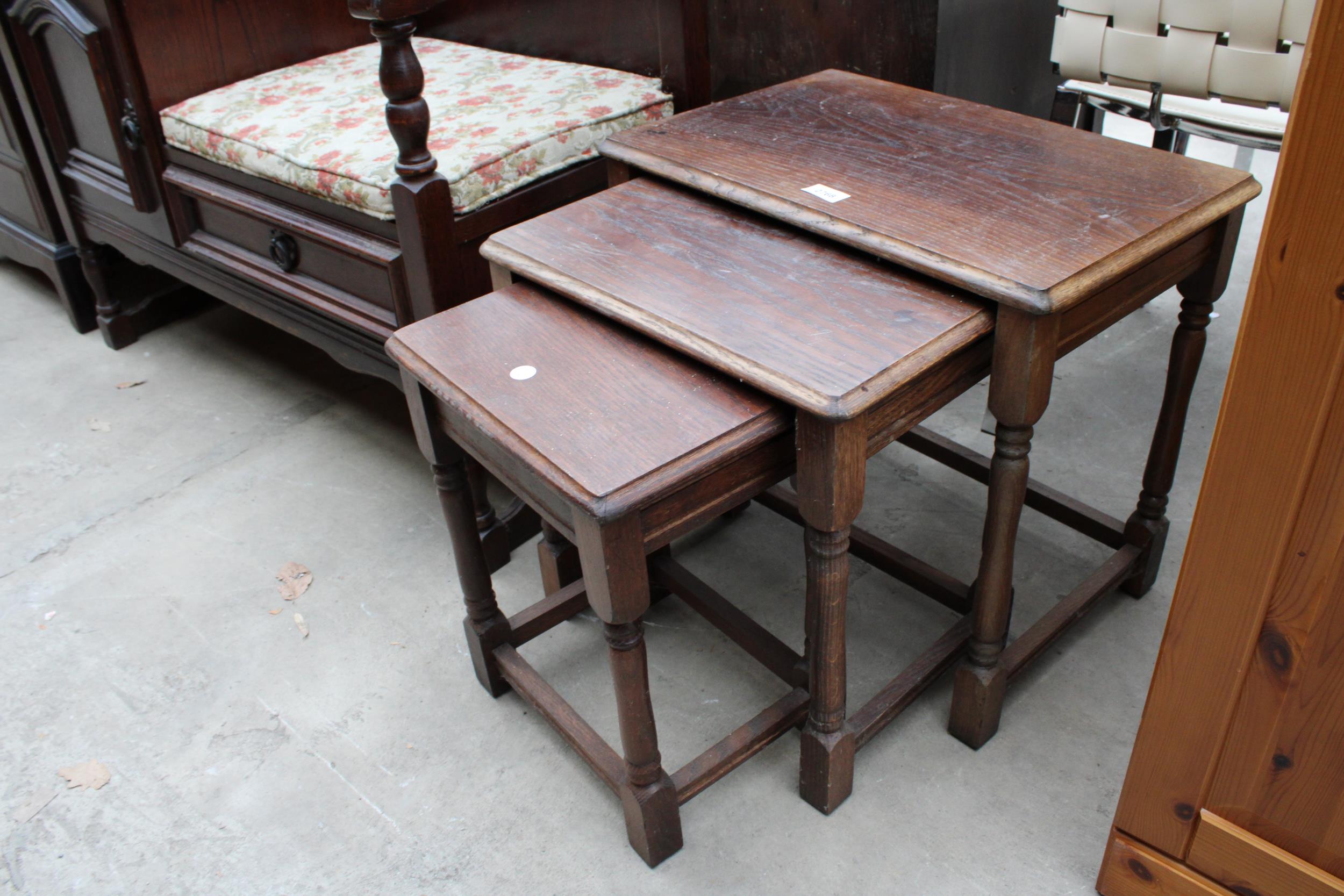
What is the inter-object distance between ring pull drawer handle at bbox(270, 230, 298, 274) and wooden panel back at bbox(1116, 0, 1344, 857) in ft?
5.30

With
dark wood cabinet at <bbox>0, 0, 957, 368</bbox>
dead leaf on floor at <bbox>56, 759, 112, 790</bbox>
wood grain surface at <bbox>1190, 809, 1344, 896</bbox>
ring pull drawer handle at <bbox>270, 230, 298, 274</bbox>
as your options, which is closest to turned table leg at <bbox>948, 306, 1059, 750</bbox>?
wood grain surface at <bbox>1190, 809, 1344, 896</bbox>

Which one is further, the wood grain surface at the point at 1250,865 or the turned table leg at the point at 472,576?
the turned table leg at the point at 472,576

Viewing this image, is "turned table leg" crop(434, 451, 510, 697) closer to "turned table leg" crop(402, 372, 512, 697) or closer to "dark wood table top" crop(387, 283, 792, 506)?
"turned table leg" crop(402, 372, 512, 697)

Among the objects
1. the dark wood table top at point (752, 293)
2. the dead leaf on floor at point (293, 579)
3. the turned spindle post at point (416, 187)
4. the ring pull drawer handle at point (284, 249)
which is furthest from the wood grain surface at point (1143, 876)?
→ the ring pull drawer handle at point (284, 249)

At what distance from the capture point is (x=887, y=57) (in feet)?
6.71

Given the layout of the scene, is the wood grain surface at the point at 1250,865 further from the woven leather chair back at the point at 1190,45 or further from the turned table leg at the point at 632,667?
the woven leather chair back at the point at 1190,45

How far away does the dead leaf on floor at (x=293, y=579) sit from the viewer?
1.88 m

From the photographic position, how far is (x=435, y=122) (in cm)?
190

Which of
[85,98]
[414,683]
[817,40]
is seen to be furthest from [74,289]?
[817,40]

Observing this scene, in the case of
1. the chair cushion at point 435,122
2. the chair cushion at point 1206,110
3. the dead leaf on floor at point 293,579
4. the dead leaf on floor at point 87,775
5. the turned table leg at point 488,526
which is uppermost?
the chair cushion at point 435,122

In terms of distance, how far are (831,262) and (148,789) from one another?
1.22m

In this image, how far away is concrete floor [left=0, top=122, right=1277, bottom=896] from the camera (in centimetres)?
139

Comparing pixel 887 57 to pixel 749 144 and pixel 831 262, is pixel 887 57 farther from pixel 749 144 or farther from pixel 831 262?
pixel 831 262

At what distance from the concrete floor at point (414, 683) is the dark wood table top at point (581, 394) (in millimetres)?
599
